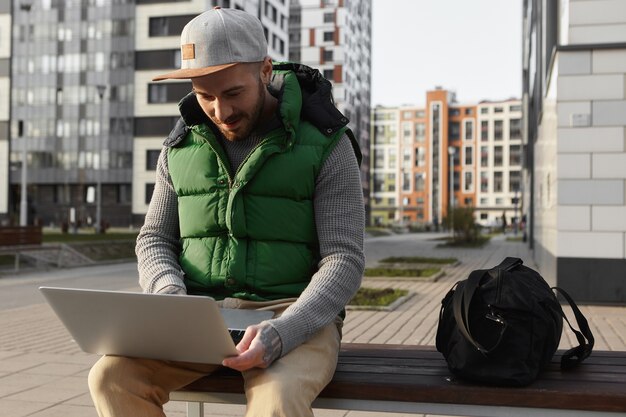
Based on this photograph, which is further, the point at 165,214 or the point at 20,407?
the point at 20,407

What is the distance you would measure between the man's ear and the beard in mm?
29

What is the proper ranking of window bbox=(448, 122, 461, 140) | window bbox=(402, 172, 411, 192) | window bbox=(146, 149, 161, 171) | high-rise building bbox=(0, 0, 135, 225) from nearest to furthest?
window bbox=(146, 149, 161, 171)
high-rise building bbox=(0, 0, 135, 225)
window bbox=(448, 122, 461, 140)
window bbox=(402, 172, 411, 192)

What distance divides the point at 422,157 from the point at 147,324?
135643mm

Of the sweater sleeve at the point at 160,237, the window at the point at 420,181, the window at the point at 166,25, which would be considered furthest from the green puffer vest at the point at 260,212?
the window at the point at 420,181

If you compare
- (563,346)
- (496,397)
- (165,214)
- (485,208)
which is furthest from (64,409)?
(485,208)

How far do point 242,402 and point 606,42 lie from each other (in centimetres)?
893

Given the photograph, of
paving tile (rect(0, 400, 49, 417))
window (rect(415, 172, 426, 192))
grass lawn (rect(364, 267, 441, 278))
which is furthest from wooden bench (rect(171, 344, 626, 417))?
window (rect(415, 172, 426, 192))

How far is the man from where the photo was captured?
2.61m

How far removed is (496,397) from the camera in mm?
2508

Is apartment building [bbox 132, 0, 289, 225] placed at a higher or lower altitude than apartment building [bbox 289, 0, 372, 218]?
lower

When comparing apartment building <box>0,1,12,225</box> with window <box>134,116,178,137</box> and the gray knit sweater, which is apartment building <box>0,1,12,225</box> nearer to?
window <box>134,116,178,137</box>

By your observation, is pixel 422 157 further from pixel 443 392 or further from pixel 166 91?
pixel 443 392

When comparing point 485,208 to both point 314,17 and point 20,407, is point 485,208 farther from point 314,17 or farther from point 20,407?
point 20,407

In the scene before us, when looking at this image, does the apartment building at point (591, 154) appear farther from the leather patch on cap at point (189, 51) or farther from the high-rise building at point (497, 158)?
Answer: the high-rise building at point (497, 158)
